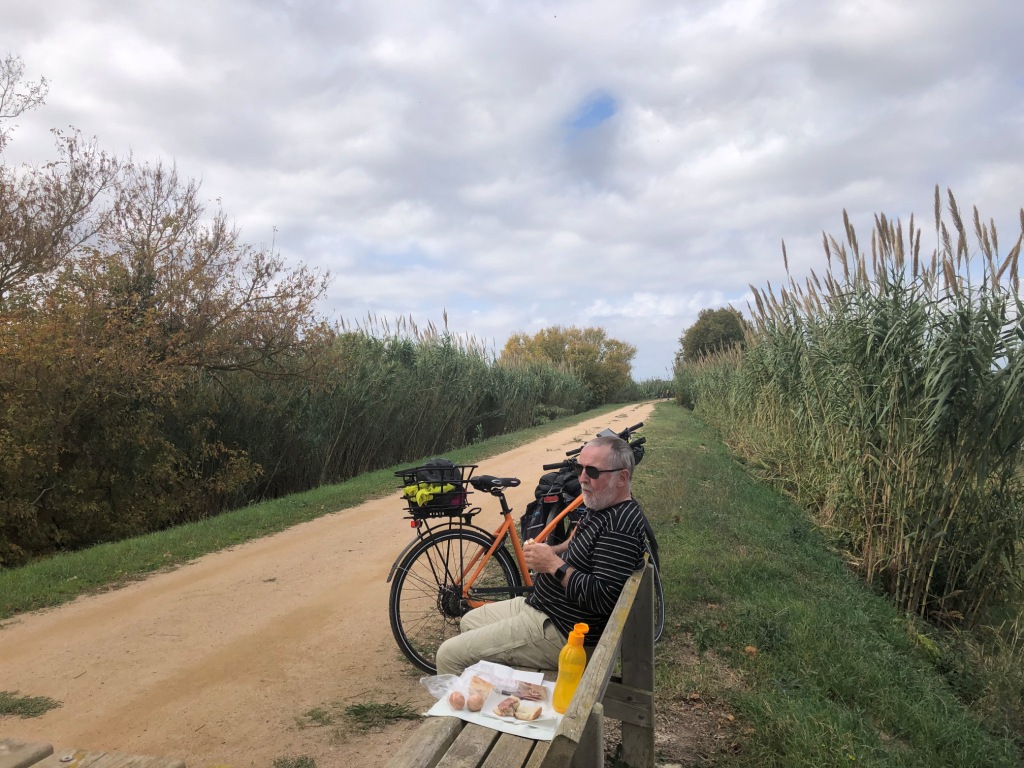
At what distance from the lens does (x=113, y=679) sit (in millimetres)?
4277

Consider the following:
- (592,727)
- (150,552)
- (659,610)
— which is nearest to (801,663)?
(659,610)

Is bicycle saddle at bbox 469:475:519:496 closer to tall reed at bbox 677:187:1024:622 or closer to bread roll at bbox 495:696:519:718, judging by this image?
bread roll at bbox 495:696:519:718

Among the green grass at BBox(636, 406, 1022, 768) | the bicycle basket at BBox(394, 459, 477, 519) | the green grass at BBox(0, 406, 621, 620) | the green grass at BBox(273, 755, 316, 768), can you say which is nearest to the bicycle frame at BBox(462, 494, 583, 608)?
the bicycle basket at BBox(394, 459, 477, 519)

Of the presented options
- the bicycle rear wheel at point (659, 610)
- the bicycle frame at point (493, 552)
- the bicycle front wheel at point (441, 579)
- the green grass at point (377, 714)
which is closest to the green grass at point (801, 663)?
the bicycle rear wheel at point (659, 610)

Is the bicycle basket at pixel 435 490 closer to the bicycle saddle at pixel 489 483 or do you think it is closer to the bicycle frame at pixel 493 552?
the bicycle saddle at pixel 489 483

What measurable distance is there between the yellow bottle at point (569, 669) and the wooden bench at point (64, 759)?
130 centimetres

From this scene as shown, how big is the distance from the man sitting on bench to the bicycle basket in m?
0.94

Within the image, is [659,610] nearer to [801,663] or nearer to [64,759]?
[801,663]

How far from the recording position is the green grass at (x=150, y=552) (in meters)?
6.04

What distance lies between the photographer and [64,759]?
A: 6.26 feet

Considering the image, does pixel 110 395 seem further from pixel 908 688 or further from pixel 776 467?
pixel 776 467

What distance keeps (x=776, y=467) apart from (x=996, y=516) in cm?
585

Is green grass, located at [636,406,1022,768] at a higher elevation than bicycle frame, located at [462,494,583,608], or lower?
lower

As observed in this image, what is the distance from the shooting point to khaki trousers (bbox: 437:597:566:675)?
3137mm
